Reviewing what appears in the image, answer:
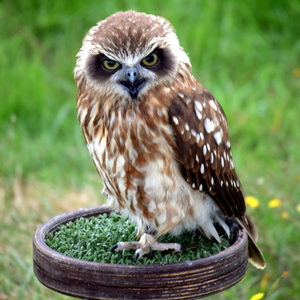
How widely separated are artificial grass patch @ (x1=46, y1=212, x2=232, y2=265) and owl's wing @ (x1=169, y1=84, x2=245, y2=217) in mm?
229

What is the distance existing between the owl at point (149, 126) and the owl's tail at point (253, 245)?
206mm

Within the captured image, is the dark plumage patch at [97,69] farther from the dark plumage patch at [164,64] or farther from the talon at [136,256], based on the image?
the talon at [136,256]

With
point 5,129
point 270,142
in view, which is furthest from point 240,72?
point 5,129

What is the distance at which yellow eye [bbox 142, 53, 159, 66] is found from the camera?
232cm

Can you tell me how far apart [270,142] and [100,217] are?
304 centimetres

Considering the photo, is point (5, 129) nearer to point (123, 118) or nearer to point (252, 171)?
point (252, 171)

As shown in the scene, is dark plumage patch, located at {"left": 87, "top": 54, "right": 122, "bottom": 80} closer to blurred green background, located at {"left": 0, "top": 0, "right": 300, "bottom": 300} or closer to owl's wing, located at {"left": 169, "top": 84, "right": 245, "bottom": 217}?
owl's wing, located at {"left": 169, "top": 84, "right": 245, "bottom": 217}

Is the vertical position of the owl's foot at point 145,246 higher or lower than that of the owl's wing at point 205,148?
lower

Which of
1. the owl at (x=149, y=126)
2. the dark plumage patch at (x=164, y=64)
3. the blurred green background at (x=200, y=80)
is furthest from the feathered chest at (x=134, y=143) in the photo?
the blurred green background at (x=200, y=80)

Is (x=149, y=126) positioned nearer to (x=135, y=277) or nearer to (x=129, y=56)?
(x=129, y=56)

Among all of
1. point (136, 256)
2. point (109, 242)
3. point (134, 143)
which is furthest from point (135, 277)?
point (134, 143)

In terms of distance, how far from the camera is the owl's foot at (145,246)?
8.21 feet

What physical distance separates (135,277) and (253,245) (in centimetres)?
87

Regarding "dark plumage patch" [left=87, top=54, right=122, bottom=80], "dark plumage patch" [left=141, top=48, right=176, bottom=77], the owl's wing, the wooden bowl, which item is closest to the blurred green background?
the owl's wing
